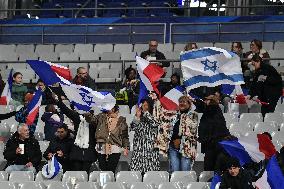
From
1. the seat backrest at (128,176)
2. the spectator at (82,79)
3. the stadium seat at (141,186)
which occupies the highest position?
the spectator at (82,79)

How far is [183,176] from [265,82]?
286 cm

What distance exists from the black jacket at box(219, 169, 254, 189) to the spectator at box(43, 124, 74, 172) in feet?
9.09

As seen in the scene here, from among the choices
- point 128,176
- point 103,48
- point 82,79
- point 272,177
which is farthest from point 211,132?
point 103,48

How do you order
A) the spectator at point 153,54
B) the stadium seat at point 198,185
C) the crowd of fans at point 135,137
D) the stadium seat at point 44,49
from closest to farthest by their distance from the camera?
1. the stadium seat at point 198,185
2. the crowd of fans at point 135,137
3. the spectator at point 153,54
4. the stadium seat at point 44,49

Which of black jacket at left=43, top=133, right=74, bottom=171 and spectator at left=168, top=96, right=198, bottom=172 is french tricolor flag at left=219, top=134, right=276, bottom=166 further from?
black jacket at left=43, top=133, right=74, bottom=171

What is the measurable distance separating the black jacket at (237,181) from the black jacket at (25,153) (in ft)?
10.5

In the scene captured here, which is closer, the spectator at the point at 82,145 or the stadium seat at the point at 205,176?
the stadium seat at the point at 205,176

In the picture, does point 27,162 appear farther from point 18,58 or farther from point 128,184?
point 18,58

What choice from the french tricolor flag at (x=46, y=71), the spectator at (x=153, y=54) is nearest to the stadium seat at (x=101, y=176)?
the french tricolor flag at (x=46, y=71)

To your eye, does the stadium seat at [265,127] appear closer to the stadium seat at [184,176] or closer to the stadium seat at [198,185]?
the stadium seat at [184,176]

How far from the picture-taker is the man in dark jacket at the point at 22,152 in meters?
15.2

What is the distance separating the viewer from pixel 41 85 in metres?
17.3

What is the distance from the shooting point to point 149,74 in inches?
631

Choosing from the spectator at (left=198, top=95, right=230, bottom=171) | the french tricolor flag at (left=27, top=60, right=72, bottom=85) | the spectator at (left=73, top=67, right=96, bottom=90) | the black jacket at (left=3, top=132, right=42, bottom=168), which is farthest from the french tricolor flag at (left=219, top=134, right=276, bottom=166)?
the spectator at (left=73, top=67, right=96, bottom=90)
